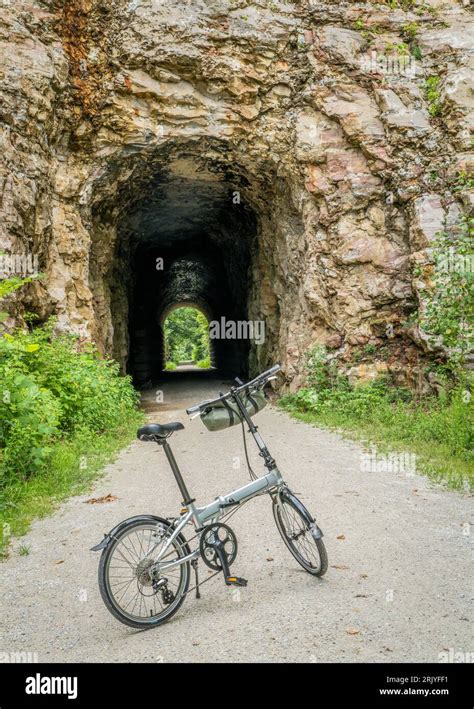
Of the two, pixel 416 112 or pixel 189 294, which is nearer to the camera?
pixel 416 112

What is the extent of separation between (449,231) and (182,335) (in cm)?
4262

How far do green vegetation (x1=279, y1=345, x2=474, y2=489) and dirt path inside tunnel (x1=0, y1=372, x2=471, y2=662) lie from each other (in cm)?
82

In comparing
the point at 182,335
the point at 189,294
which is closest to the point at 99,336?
the point at 189,294

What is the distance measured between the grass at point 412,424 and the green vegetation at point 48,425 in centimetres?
392

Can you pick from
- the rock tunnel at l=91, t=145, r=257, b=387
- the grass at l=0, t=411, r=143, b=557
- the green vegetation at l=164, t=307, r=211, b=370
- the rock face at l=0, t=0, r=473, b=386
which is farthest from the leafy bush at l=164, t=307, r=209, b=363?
the grass at l=0, t=411, r=143, b=557

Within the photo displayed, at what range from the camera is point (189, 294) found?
3397 centimetres

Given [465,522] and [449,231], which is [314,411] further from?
[465,522]

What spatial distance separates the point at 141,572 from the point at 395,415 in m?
7.39

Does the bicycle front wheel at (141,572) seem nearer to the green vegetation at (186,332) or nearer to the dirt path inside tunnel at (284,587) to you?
the dirt path inside tunnel at (284,587)

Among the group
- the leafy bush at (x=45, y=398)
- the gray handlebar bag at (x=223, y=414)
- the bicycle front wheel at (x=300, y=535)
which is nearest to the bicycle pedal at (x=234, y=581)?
the bicycle front wheel at (x=300, y=535)

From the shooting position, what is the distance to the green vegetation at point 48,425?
5.99m

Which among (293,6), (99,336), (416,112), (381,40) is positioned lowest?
(99,336)

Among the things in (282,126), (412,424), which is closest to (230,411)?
(412,424)

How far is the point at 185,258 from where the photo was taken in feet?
85.2
